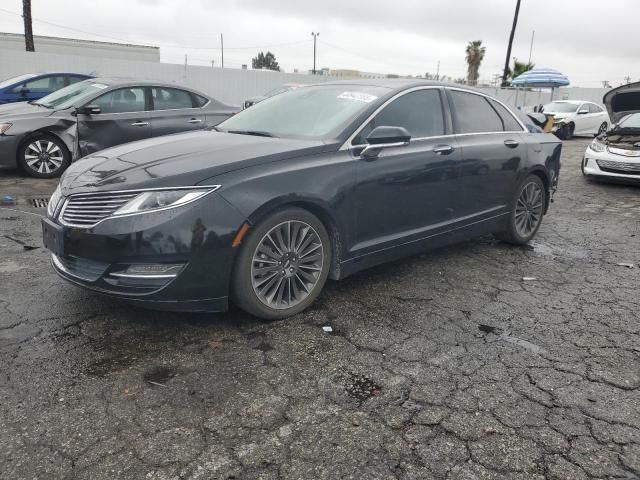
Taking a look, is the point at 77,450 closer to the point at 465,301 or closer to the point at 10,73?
the point at 465,301

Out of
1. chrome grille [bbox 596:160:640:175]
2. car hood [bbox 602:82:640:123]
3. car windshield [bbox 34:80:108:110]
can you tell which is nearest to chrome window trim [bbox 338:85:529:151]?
car hood [bbox 602:82:640:123]

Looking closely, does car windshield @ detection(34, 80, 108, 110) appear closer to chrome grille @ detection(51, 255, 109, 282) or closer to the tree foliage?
chrome grille @ detection(51, 255, 109, 282)

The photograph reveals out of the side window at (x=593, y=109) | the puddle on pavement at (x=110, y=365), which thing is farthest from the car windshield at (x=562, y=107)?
the puddle on pavement at (x=110, y=365)

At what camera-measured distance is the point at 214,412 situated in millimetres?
2516

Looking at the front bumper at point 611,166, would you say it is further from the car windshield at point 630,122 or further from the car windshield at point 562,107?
the car windshield at point 562,107

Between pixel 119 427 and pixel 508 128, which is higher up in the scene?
pixel 508 128

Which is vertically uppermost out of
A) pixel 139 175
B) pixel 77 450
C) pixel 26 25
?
pixel 26 25

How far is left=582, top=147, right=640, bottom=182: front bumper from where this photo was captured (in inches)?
356

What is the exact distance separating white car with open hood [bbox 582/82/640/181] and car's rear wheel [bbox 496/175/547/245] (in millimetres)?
3901

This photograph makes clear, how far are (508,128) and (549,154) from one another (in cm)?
71

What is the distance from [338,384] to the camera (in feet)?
9.16

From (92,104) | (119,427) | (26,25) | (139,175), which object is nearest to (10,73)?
(26,25)

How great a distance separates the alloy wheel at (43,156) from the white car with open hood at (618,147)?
8578mm

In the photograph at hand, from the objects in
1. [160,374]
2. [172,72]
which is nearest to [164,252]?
[160,374]
